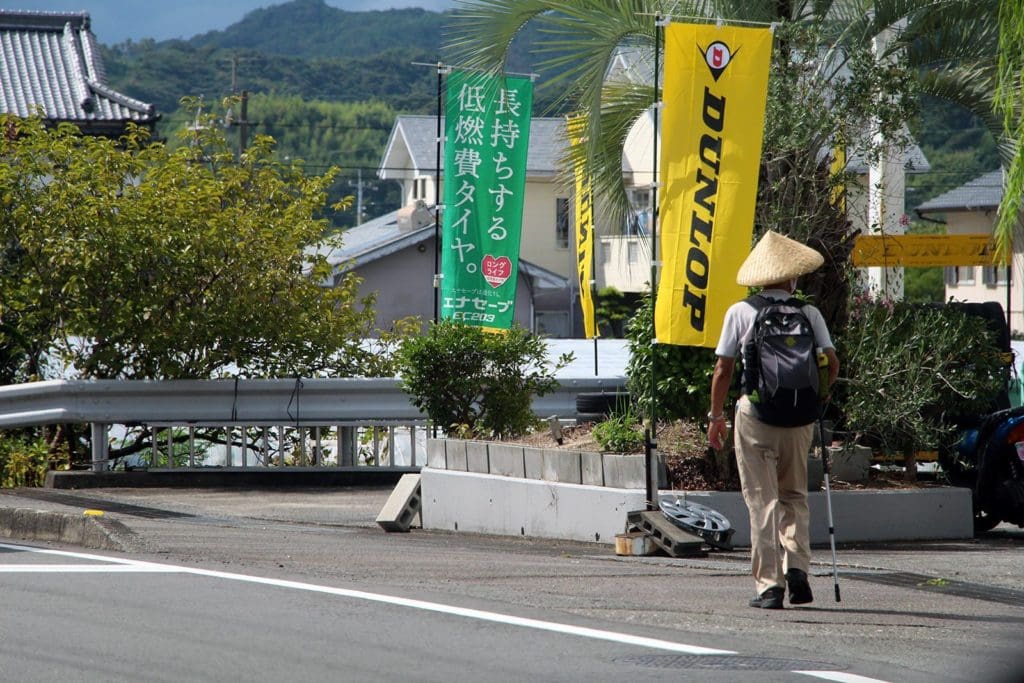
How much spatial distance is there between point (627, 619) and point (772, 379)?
1.42 metres

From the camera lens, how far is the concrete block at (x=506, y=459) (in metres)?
10.9

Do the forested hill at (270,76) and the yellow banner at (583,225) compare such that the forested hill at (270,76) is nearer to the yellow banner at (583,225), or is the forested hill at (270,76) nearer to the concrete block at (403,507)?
the yellow banner at (583,225)

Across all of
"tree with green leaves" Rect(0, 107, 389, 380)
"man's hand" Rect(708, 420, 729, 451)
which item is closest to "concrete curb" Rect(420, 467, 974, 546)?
"man's hand" Rect(708, 420, 729, 451)

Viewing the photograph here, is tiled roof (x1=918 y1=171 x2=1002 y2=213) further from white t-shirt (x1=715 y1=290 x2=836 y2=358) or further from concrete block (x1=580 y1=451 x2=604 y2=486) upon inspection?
white t-shirt (x1=715 y1=290 x2=836 y2=358)

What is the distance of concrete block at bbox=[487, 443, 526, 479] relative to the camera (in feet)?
35.6

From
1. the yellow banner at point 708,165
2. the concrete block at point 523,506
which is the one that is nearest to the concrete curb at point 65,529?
the concrete block at point 523,506

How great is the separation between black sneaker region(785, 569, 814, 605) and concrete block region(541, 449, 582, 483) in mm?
3016

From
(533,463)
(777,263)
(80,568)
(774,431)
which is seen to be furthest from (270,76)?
(774,431)

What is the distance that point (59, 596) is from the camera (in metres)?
7.37

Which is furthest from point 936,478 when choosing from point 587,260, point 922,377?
point 587,260

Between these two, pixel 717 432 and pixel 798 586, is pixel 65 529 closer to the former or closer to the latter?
pixel 717 432

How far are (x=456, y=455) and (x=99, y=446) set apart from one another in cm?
393

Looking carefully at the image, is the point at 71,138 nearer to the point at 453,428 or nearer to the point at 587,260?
the point at 453,428

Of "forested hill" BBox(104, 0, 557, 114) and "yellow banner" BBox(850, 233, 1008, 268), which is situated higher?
"forested hill" BBox(104, 0, 557, 114)
